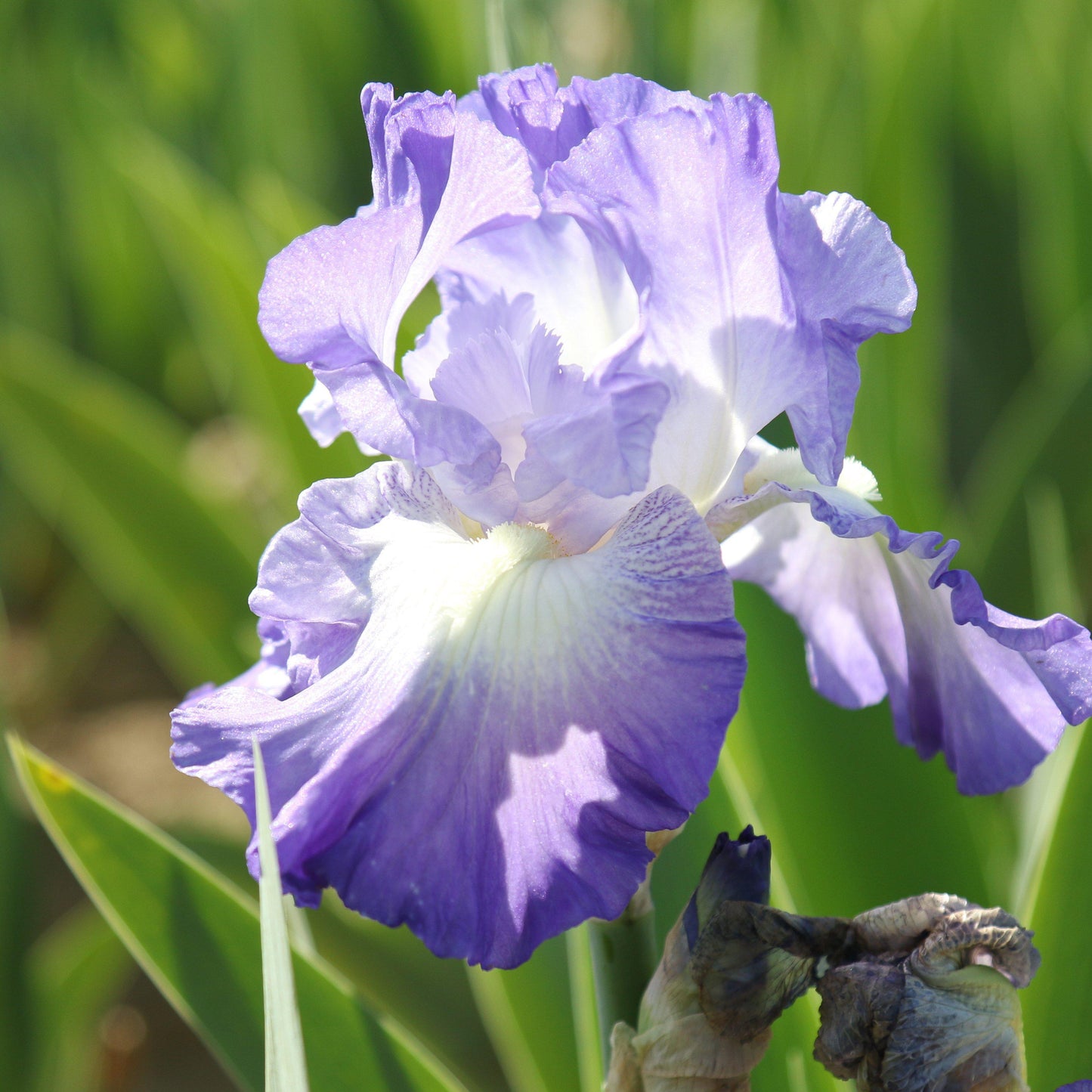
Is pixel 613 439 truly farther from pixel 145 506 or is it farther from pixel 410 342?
pixel 145 506

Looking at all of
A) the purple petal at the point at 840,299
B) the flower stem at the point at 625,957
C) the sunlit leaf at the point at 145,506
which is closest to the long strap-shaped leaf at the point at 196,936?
the flower stem at the point at 625,957

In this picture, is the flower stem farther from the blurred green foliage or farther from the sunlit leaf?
the sunlit leaf

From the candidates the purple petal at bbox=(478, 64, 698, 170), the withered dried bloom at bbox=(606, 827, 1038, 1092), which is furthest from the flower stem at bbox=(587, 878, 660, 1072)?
the purple petal at bbox=(478, 64, 698, 170)

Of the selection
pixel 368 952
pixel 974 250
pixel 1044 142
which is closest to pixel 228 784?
pixel 368 952

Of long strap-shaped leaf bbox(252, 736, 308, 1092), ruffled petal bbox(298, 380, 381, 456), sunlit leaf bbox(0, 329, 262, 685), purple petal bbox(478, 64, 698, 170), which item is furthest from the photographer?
sunlit leaf bbox(0, 329, 262, 685)

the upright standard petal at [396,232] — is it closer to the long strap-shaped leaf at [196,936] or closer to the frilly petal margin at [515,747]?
the frilly petal margin at [515,747]
